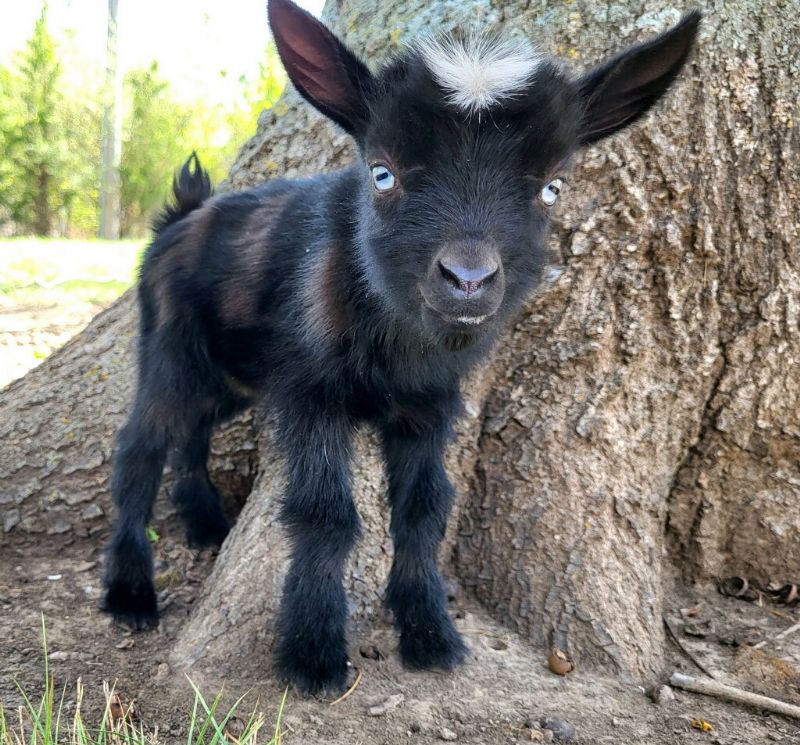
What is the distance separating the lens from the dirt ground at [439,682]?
276cm

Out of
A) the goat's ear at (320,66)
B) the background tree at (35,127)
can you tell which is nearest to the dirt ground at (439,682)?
the goat's ear at (320,66)

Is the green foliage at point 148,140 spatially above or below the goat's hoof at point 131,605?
above

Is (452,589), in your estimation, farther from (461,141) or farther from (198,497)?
(461,141)

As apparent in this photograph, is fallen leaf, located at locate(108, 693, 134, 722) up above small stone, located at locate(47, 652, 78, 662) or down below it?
above

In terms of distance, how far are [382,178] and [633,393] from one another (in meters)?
1.55

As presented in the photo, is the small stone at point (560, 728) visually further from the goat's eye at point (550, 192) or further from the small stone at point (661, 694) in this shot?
the goat's eye at point (550, 192)

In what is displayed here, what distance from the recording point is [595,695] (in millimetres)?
3014

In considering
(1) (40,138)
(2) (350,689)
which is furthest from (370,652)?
(1) (40,138)

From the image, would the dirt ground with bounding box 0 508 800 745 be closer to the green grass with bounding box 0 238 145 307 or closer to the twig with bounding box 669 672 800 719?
the twig with bounding box 669 672 800 719

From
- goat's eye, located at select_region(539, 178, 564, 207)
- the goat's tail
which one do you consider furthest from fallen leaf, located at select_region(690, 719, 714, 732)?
the goat's tail

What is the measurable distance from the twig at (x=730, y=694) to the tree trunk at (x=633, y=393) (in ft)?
0.53

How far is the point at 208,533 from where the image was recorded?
13.5 ft

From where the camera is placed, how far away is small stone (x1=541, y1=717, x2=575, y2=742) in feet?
8.97

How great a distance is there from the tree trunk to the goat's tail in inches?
50.4
